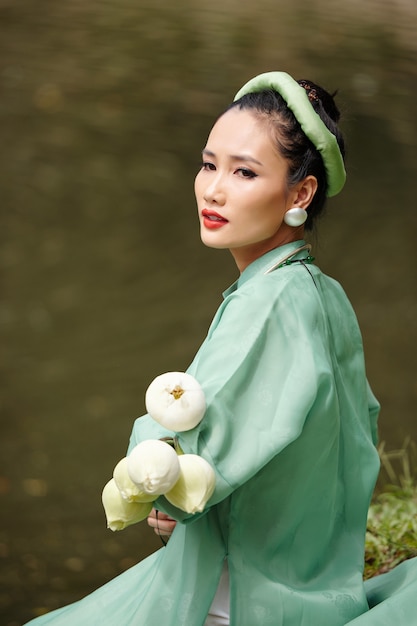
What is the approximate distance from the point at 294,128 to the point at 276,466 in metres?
0.61

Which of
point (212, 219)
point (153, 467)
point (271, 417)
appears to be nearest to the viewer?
point (153, 467)

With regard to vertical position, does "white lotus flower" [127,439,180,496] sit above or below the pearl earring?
below

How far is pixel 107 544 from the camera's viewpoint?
3.55 meters

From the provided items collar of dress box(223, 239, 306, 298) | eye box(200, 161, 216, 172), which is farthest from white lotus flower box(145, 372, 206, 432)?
eye box(200, 161, 216, 172)

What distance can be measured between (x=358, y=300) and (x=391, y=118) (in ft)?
3.16

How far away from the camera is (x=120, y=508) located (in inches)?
60.8

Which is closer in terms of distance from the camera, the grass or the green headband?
the green headband

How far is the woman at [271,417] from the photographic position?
1.64 meters

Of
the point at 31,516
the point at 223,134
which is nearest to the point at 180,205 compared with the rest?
the point at 31,516

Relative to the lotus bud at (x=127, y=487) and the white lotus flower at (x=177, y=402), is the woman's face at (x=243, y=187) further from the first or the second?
the lotus bud at (x=127, y=487)

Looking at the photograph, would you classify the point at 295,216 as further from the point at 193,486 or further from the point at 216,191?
the point at 193,486

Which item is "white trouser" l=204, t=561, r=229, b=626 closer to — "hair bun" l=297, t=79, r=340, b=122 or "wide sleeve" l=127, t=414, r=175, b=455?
"wide sleeve" l=127, t=414, r=175, b=455

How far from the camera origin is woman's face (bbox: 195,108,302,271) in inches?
71.9

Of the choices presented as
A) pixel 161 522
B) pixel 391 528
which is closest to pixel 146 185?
pixel 391 528
